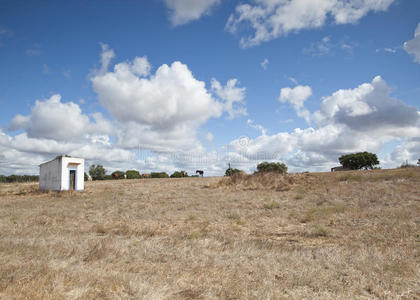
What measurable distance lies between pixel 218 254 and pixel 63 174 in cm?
2402

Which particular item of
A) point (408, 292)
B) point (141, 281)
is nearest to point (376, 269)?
point (408, 292)

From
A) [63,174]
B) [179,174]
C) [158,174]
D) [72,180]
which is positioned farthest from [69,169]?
[158,174]

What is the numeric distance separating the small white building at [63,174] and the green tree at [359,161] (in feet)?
131

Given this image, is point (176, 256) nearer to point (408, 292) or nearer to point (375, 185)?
point (408, 292)

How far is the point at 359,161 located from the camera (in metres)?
43.9

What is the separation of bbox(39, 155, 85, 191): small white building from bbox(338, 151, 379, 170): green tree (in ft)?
131

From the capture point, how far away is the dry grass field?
178 inches

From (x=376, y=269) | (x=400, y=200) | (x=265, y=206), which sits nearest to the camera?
(x=376, y=269)

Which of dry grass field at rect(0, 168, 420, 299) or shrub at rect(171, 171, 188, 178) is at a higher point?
shrub at rect(171, 171, 188, 178)

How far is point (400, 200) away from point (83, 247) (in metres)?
15.2

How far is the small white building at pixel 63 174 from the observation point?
85.1ft

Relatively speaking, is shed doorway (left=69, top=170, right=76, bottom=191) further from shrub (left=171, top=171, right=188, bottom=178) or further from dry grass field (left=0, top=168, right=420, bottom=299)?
shrub (left=171, top=171, right=188, bottom=178)

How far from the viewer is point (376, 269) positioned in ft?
18.3

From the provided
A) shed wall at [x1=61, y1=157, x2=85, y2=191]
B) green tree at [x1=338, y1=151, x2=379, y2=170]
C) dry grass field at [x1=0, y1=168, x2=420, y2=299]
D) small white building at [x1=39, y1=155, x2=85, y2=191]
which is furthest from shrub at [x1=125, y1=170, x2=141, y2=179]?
dry grass field at [x1=0, y1=168, x2=420, y2=299]
